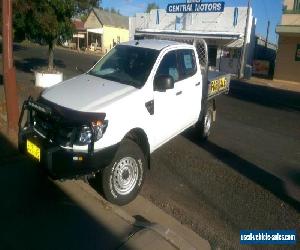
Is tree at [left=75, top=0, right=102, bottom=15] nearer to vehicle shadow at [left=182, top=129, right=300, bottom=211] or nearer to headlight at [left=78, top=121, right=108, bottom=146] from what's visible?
Result: vehicle shadow at [left=182, top=129, right=300, bottom=211]

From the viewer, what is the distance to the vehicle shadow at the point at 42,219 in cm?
392

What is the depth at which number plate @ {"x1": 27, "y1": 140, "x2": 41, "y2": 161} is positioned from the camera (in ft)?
14.8

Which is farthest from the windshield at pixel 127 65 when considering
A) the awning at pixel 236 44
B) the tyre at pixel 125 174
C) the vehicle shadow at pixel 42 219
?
the awning at pixel 236 44

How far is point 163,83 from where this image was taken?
533 cm

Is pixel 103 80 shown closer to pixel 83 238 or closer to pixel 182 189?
pixel 182 189

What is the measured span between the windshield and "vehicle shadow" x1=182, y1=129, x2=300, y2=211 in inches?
101

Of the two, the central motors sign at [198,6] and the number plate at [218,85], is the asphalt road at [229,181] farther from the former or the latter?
the central motors sign at [198,6]

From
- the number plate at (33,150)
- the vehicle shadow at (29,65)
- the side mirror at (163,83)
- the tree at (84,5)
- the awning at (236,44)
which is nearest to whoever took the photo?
the number plate at (33,150)

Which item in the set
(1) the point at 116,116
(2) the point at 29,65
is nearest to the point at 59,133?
(1) the point at 116,116

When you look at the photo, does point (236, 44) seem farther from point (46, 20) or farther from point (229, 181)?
point (229, 181)

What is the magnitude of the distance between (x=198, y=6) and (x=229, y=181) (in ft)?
86.8

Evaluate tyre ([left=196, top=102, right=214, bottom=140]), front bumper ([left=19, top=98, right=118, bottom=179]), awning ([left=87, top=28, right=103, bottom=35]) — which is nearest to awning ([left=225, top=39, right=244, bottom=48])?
tyre ([left=196, top=102, right=214, bottom=140])

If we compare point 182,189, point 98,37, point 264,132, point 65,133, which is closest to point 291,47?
point 264,132

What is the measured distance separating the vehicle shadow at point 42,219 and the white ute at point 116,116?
1.66ft
